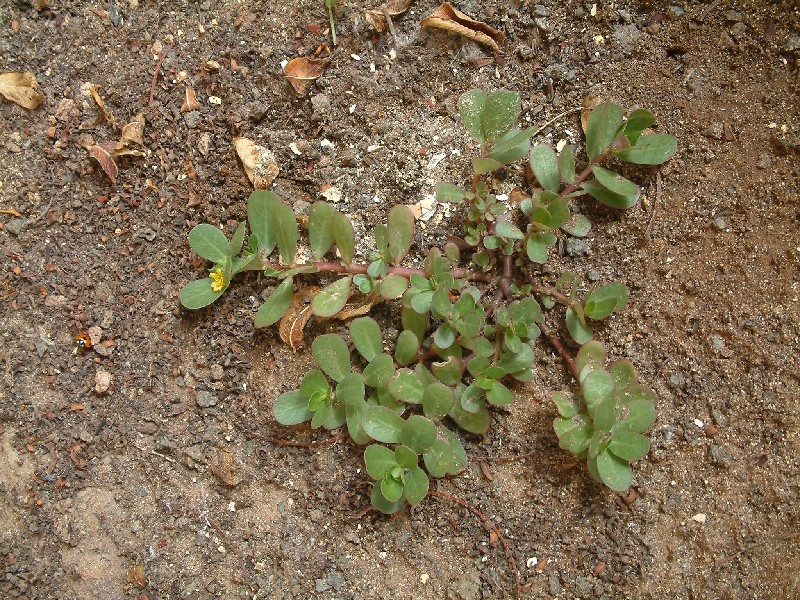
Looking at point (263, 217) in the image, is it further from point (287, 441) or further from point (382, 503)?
point (382, 503)

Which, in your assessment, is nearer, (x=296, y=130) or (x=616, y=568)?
(x=616, y=568)

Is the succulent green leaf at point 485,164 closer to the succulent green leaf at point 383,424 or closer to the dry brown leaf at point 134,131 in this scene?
the succulent green leaf at point 383,424

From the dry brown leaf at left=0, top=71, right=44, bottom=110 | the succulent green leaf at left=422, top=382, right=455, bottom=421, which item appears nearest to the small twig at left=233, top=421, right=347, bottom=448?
the succulent green leaf at left=422, top=382, right=455, bottom=421

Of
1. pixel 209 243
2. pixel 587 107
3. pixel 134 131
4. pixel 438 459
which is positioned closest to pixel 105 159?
pixel 134 131

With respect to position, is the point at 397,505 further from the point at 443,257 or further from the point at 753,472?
the point at 753,472

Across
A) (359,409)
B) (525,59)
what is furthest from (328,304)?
(525,59)

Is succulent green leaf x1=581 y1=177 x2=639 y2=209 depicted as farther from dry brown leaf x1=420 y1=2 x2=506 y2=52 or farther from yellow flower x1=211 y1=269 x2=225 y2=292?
yellow flower x1=211 y1=269 x2=225 y2=292
